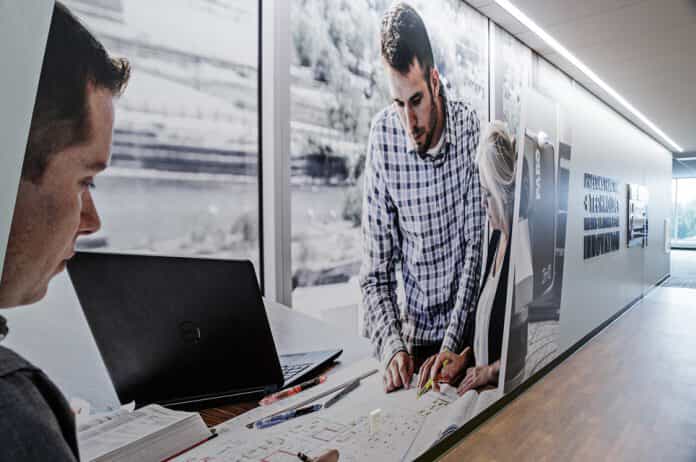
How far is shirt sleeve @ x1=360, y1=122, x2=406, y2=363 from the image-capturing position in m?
2.58

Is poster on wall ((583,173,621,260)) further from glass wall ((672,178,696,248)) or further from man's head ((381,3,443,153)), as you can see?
glass wall ((672,178,696,248))

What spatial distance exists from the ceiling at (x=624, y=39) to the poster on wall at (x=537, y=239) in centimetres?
55

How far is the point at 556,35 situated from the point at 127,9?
368cm

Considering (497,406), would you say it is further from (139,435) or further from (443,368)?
(139,435)

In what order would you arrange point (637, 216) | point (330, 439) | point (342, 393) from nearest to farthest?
point (330, 439) → point (342, 393) → point (637, 216)

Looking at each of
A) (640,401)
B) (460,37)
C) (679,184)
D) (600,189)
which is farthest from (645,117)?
(679,184)

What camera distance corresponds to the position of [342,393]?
7.06 feet

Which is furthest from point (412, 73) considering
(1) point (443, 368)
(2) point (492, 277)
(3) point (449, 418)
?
(3) point (449, 418)

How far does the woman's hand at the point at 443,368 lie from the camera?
274 centimetres

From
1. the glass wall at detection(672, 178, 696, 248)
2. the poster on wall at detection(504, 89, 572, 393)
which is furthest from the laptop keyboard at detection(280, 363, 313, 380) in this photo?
the glass wall at detection(672, 178, 696, 248)

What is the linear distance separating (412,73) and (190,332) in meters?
1.91

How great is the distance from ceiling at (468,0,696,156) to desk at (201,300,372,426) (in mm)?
2477

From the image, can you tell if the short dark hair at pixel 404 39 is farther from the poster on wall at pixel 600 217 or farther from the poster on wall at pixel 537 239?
the poster on wall at pixel 600 217

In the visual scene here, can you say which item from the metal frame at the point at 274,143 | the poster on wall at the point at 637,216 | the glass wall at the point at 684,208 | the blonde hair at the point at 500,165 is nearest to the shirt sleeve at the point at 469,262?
the blonde hair at the point at 500,165
